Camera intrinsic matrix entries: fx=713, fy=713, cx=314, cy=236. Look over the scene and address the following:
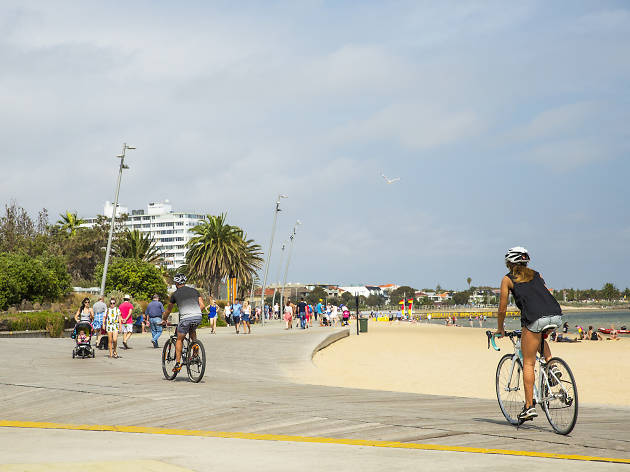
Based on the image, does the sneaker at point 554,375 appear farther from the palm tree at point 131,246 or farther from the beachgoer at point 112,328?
the palm tree at point 131,246

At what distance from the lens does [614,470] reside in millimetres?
4715

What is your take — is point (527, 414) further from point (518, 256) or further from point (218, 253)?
point (218, 253)

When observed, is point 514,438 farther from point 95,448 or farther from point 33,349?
point 33,349

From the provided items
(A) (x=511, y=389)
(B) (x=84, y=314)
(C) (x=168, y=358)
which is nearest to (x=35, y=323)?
(B) (x=84, y=314)

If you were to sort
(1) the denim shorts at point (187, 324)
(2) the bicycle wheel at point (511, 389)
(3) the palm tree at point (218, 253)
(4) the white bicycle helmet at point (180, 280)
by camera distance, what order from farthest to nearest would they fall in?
(3) the palm tree at point (218, 253)
(4) the white bicycle helmet at point (180, 280)
(1) the denim shorts at point (187, 324)
(2) the bicycle wheel at point (511, 389)

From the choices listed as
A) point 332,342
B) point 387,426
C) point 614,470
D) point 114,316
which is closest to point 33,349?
point 114,316

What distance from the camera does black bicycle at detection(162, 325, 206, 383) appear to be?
39.4 feet

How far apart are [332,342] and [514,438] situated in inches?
1068

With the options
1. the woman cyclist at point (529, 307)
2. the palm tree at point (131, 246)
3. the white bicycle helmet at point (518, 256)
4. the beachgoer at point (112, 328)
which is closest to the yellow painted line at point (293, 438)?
the woman cyclist at point (529, 307)

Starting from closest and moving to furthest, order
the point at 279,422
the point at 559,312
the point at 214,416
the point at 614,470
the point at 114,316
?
the point at 614,470, the point at 559,312, the point at 279,422, the point at 214,416, the point at 114,316

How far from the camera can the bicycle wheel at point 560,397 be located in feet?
20.9

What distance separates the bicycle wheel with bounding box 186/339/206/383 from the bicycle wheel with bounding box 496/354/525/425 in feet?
19.5

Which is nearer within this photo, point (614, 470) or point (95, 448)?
point (614, 470)

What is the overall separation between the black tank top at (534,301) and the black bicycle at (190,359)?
6.21 meters
